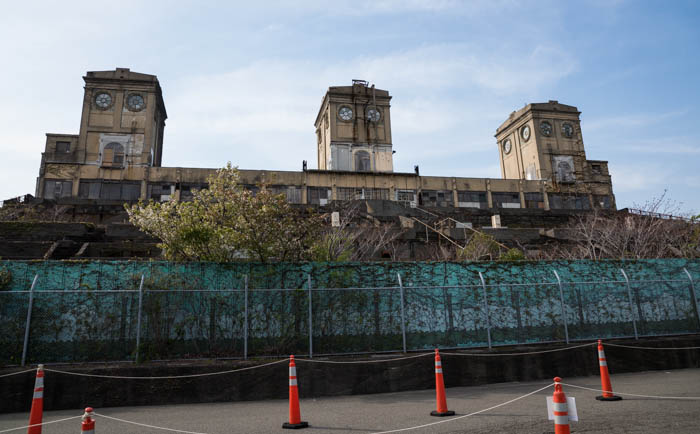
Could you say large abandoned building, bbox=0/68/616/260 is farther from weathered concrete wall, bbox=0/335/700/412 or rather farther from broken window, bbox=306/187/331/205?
weathered concrete wall, bbox=0/335/700/412

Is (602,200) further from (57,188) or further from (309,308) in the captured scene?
(57,188)

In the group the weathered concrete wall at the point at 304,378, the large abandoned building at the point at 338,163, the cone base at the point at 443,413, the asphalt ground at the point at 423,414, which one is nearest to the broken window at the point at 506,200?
the large abandoned building at the point at 338,163

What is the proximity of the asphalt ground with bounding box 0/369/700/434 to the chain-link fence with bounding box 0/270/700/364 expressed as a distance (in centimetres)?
165

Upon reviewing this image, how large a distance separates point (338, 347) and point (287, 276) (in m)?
2.40

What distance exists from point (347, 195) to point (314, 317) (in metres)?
39.6

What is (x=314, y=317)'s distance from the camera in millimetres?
11328

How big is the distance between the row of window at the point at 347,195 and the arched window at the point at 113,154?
173 inches

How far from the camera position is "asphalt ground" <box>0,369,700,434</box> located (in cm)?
667

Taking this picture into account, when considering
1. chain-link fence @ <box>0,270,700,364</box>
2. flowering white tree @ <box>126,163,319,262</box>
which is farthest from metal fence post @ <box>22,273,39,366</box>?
flowering white tree @ <box>126,163,319,262</box>

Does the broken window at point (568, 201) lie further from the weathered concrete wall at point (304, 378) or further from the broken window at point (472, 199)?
the weathered concrete wall at point (304, 378)

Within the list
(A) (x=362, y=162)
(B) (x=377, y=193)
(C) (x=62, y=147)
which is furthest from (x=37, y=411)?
(C) (x=62, y=147)

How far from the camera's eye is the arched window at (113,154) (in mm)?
49312

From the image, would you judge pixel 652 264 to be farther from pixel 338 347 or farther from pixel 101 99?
pixel 101 99

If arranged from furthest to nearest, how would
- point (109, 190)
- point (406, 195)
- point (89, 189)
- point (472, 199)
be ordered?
point (472, 199), point (406, 195), point (109, 190), point (89, 189)
